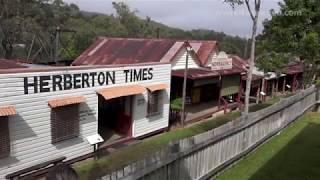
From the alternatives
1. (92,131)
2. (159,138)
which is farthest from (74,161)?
(159,138)

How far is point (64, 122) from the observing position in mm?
13695

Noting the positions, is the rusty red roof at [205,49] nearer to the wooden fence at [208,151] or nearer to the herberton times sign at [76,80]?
the herberton times sign at [76,80]

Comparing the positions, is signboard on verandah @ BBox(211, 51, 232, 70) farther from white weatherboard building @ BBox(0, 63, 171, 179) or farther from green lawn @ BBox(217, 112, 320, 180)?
green lawn @ BBox(217, 112, 320, 180)

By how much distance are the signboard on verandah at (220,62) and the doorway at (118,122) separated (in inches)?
338

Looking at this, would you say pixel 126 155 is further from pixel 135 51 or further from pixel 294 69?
pixel 294 69

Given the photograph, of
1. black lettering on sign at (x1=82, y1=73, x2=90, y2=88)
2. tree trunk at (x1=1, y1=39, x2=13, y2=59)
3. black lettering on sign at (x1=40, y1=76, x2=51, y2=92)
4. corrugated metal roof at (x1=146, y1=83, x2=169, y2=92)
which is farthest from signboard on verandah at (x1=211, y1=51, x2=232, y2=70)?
tree trunk at (x1=1, y1=39, x2=13, y2=59)

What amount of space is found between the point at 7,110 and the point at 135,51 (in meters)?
13.4

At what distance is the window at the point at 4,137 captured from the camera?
11550mm

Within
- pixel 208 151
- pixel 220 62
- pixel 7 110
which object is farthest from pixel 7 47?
pixel 208 151

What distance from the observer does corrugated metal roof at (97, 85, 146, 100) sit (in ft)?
49.4

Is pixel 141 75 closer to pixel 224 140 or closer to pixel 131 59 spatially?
pixel 131 59

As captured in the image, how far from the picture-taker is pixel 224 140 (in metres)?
10.3

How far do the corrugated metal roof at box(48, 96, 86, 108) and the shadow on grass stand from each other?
6.74 metres

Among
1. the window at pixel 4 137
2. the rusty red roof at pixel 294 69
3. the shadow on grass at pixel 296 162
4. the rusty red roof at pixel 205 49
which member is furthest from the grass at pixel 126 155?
the rusty red roof at pixel 294 69
